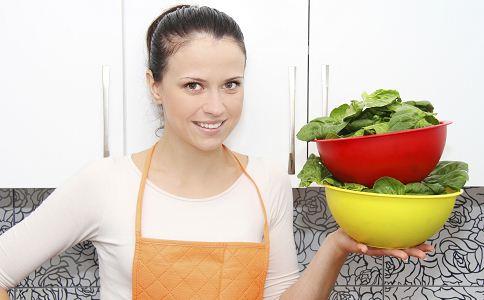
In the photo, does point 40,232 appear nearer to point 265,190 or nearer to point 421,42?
point 265,190

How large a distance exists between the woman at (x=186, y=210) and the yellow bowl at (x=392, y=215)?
130 mm

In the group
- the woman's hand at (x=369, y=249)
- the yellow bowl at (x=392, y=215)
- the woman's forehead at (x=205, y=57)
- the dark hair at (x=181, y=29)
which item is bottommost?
the woman's hand at (x=369, y=249)

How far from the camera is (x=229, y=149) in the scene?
1289 mm

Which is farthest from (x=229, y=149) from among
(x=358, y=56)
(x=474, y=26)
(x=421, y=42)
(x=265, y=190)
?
(x=474, y=26)

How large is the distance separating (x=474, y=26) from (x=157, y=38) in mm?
713

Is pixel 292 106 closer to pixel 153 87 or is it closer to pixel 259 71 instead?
pixel 259 71

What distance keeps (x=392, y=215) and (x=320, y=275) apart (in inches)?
13.2

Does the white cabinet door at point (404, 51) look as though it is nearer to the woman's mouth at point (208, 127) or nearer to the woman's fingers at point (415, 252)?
the woman's mouth at point (208, 127)

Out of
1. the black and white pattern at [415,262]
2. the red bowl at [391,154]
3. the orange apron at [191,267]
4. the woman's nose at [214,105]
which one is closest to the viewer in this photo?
the red bowl at [391,154]

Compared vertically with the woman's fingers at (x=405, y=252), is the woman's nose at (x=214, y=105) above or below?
above

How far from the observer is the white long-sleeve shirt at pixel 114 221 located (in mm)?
1152

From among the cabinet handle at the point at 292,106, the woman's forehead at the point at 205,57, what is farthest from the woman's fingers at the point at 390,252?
the woman's forehead at the point at 205,57

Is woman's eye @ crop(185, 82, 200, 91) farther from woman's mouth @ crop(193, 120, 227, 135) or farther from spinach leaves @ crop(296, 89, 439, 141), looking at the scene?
spinach leaves @ crop(296, 89, 439, 141)

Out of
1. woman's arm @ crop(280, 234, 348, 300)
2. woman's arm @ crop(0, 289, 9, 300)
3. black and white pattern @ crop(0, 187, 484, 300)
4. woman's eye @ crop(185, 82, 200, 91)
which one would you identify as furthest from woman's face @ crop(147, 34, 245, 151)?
black and white pattern @ crop(0, 187, 484, 300)
